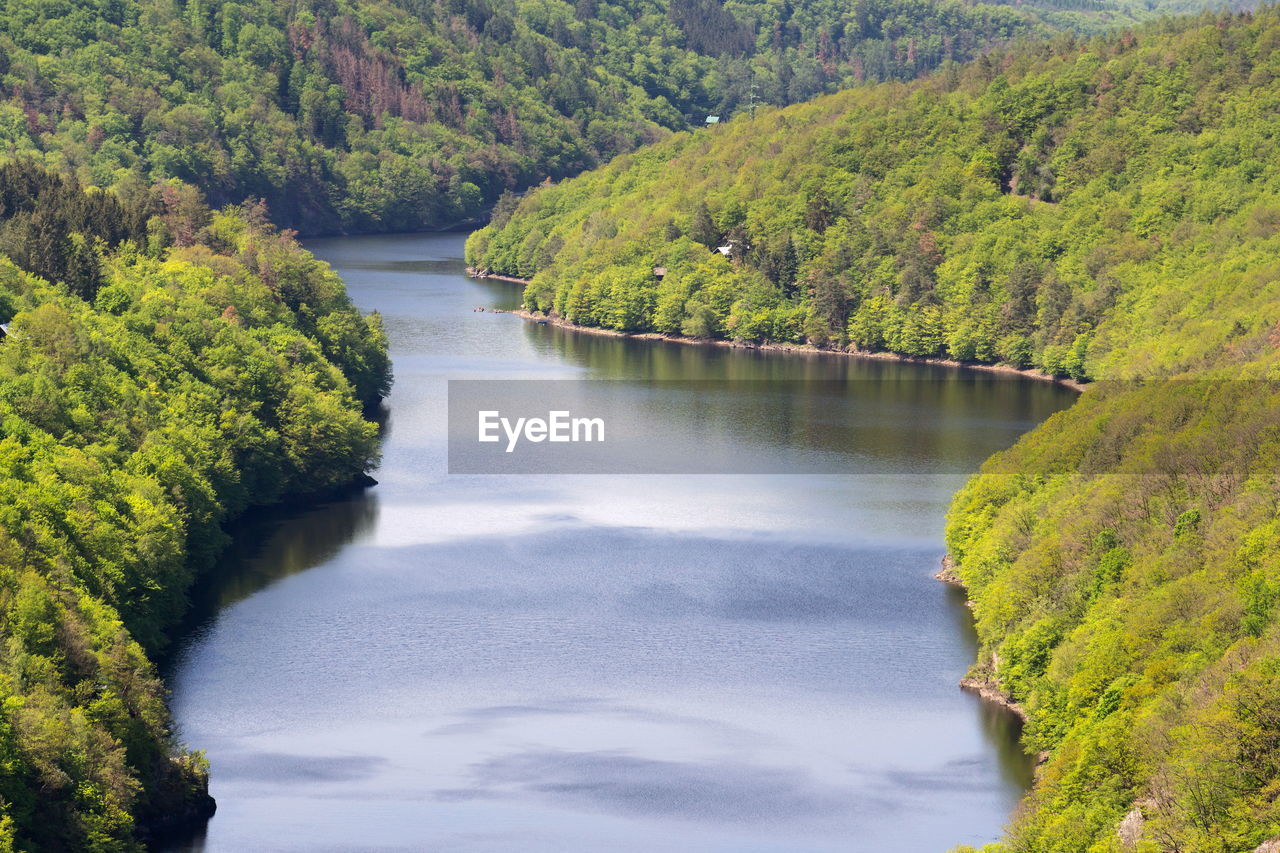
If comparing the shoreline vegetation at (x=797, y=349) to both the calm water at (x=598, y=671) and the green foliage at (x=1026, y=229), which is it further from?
the calm water at (x=598, y=671)

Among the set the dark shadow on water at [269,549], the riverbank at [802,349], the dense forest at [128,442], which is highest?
the dense forest at [128,442]

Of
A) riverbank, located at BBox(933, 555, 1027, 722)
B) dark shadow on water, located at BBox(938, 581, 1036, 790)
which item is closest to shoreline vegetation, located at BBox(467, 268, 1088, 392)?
riverbank, located at BBox(933, 555, 1027, 722)

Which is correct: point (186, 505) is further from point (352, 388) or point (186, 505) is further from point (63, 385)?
point (352, 388)

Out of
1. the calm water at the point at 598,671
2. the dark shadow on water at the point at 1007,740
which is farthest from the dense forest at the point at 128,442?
the dark shadow on water at the point at 1007,740

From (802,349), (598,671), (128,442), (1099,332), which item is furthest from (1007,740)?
(802,349)

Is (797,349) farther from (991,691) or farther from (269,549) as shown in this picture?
(991,691)
